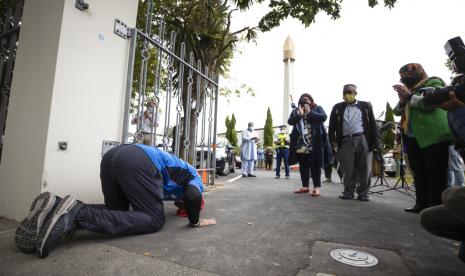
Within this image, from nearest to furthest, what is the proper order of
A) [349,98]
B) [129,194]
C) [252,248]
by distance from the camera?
[252,248], [129,194], [349,98]

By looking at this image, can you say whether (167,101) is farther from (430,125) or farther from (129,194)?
(430,125)

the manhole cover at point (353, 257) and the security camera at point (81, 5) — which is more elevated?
the security camera at point (81, 5)

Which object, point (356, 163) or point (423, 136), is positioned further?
point (356, 163)

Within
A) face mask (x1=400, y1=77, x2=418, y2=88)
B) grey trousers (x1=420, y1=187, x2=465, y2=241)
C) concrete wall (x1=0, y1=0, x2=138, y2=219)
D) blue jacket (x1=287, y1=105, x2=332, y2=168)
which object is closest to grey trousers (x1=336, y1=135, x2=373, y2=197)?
blue jacket (x1=287, y1=105, x2=332, y2=168)

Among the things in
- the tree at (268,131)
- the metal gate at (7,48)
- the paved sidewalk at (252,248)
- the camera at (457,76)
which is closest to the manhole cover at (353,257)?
the paved sidewalk at (252,248)

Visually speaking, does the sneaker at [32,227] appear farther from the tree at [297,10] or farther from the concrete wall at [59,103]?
the tree at [297,10]

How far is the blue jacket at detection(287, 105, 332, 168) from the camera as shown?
5035 mm

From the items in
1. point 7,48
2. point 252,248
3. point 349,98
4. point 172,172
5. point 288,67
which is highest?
point 288,67

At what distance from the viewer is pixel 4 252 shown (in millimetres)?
2102

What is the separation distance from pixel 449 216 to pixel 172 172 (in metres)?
2.21

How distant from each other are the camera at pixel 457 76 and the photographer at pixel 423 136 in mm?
904

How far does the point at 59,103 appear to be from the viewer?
2.81 meters

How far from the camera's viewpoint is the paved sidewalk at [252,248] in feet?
6.06

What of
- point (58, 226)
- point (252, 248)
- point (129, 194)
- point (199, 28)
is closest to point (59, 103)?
point (129, 194)
